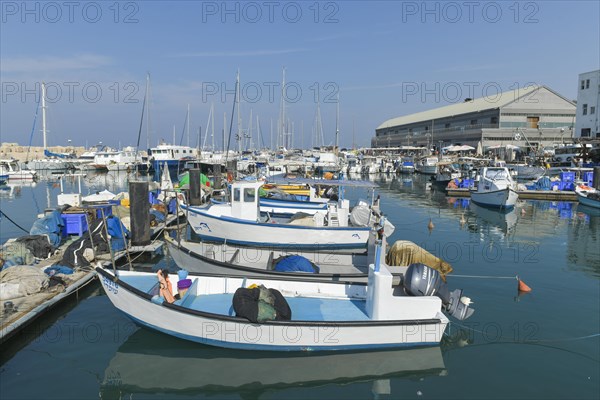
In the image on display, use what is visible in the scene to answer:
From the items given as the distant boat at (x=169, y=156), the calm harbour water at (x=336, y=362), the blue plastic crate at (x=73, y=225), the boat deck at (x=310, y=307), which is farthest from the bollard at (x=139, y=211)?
the distant boat at (x=169, y=156)

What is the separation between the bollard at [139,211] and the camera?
1688 cm

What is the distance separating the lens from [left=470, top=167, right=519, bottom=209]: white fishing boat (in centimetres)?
3328

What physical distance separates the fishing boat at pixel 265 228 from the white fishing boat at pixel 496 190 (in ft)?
63.4

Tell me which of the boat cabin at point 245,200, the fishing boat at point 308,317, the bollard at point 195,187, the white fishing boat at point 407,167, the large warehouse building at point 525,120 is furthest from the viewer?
the white fishing boat at point 407,167

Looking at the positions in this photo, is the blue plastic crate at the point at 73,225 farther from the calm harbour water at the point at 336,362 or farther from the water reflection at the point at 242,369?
the water reflection at the point at 242,369

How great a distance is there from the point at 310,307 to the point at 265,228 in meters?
7.35

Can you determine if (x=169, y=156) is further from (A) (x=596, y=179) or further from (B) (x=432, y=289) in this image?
(B) (x=432, y=289)

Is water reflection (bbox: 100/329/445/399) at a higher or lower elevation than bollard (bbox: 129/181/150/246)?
lower

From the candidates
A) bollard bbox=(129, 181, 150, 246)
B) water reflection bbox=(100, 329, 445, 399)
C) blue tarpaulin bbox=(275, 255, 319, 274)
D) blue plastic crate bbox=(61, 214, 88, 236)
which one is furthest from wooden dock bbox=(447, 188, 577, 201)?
water reflection bbox=(100, 329, 445, 399)

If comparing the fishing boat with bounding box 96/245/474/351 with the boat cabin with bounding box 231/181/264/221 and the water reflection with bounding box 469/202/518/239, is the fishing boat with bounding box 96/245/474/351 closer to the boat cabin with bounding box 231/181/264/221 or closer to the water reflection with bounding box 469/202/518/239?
the boat cabin with bounding box 231/181/264/221

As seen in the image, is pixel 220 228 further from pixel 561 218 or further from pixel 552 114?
pixel 552 114

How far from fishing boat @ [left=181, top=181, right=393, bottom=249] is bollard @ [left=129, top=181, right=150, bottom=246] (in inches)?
100

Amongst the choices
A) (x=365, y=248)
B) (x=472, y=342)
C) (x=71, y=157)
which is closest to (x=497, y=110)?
(x=365, y=248)

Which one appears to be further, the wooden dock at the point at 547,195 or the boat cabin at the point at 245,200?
the wooden dock at the point at 547,195
